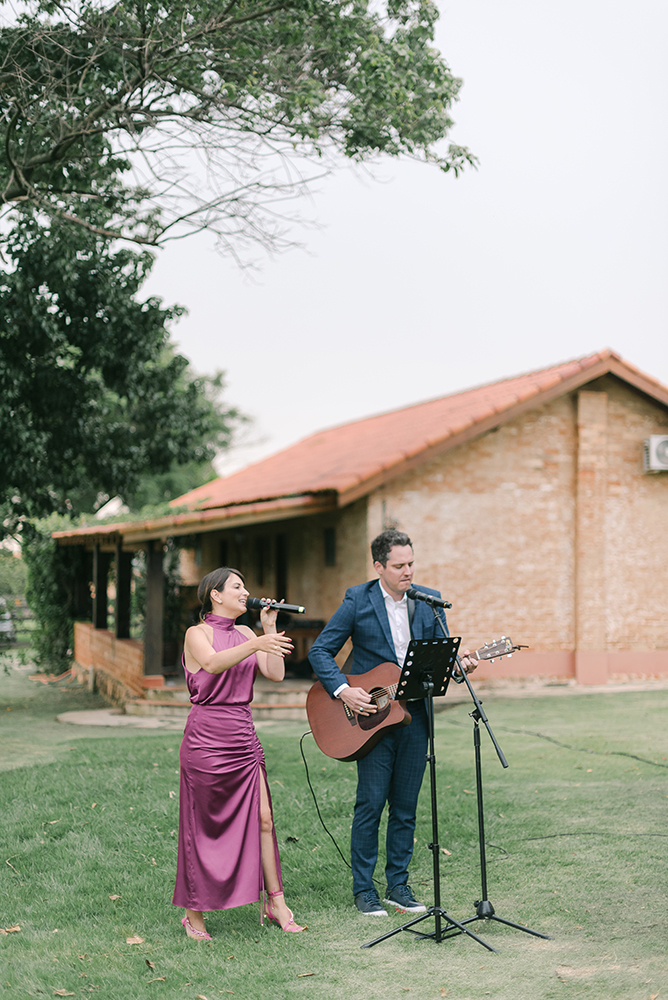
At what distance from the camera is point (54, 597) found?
20.3 m

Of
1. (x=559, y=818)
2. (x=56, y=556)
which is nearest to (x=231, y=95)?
(x=559, y=818)

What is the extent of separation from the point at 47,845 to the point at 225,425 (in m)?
34.7

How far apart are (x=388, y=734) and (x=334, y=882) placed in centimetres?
127

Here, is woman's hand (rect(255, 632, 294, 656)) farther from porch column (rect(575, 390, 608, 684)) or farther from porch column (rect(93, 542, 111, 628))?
porch column (rect(93, 542, 111, 628))

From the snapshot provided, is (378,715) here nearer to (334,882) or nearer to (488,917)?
(488,917)

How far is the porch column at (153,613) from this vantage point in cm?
1280

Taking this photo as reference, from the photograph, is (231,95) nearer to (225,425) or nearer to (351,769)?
(351,769)

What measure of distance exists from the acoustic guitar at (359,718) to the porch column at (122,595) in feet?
33.5

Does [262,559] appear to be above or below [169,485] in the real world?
below

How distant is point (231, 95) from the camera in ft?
31.2

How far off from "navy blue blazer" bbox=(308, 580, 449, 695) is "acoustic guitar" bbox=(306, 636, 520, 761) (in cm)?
9

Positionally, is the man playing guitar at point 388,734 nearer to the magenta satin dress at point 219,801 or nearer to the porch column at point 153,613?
the magenta satin dress at point 219,801

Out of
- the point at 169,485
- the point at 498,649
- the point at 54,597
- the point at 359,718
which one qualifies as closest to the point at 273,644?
the point at 359,718

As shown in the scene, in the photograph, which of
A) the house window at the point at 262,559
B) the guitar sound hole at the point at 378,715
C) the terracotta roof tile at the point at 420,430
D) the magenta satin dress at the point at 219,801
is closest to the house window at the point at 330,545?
the terracotta roof tile at the point at 420,430
